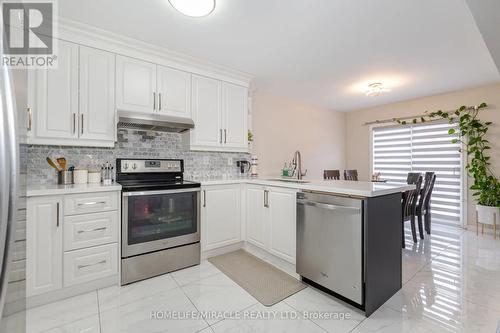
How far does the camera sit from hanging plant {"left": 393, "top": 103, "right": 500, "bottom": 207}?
356 cm

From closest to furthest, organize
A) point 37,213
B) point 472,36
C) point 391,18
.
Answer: point 37,213, point 391,18, point 472,36

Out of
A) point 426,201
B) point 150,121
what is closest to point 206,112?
point 150,121

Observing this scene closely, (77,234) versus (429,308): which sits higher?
(77,234)

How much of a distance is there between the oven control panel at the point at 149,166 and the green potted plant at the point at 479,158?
15.1 feet

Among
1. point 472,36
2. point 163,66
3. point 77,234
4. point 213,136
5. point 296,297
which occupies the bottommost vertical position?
point 296,297

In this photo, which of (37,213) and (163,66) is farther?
(163,66)

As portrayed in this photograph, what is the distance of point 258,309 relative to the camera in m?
1.77

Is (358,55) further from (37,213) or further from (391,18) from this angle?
(37,213)

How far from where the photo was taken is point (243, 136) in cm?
333

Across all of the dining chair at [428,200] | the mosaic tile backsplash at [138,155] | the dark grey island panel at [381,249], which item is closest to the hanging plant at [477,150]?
the dining chair at [428,200]

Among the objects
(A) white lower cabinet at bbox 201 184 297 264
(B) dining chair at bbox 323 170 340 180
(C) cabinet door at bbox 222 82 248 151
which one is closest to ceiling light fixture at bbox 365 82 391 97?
(B) dining chair at bbox 323 170 340 180

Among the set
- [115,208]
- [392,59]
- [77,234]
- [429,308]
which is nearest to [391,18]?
[392,59]

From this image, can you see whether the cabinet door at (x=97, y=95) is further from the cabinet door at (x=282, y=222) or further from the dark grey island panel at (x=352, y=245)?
the dark grey island panel at (x=352, y=245)

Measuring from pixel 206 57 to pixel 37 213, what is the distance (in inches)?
88.9
